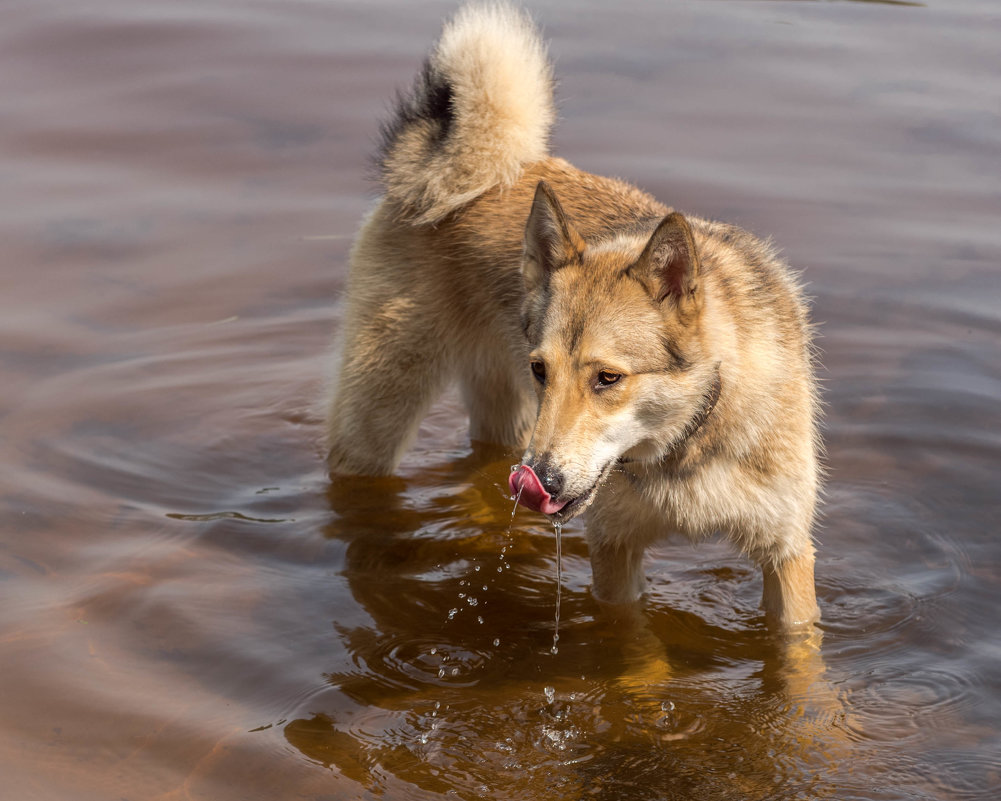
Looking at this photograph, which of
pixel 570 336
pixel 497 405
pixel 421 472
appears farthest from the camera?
pixel 421 472

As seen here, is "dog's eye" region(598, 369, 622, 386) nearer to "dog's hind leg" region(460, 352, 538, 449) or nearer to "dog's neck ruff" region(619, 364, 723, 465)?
"dog's neck ruff" region(619, 364, 723, 465)

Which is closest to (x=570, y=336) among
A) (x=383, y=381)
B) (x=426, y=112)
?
(x=383, y=381)

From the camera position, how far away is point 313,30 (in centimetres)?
1232

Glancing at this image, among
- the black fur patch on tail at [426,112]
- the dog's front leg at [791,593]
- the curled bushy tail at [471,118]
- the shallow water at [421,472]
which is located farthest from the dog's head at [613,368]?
the black fur patch on tail at [426,112]

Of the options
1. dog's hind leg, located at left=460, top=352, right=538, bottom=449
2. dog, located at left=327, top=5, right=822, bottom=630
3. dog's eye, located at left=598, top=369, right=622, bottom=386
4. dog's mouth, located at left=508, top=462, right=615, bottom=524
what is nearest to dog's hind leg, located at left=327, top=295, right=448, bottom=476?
dog, located at left=327, top=5, right=822, bottom=630

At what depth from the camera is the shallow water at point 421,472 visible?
4.25m

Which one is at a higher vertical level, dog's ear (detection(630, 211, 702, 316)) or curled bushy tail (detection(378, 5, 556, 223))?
curled bushy tail (detection(378, 5, 556, 223))

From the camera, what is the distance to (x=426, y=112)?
5.56 metres

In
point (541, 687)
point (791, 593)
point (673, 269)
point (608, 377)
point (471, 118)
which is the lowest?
point (541, 687)

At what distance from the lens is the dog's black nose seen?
3.68 m

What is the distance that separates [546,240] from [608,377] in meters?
0.67

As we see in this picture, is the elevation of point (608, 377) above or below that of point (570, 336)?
below

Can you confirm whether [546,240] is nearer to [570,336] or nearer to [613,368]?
[570,336]

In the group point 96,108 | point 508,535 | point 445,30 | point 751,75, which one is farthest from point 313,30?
point 508,535
